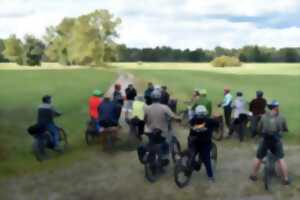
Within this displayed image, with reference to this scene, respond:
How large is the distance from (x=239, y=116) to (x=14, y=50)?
8935 cm

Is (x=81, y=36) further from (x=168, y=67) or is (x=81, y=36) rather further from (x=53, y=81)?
(x=53, y=81)

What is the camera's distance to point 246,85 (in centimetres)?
5200

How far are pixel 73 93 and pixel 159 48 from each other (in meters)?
35.9

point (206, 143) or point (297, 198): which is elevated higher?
point (206, 143)

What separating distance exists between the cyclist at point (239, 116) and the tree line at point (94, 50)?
47.6 m

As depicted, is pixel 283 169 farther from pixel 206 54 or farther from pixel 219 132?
pixel 206 54

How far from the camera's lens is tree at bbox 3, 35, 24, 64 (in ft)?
336

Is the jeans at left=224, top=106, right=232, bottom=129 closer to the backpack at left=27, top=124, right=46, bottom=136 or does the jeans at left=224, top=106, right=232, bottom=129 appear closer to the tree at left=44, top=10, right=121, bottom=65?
the backpack at left=27, top=124, right=46, bottom=136

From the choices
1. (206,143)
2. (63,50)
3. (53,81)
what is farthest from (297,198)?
(63,50)

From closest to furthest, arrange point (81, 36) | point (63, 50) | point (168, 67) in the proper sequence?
point (168, 67) → point (81, 36) → point (63, 50)

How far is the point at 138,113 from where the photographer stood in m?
17.2

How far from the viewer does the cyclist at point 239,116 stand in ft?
61.9

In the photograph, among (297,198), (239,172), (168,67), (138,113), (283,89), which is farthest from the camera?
(168,67)

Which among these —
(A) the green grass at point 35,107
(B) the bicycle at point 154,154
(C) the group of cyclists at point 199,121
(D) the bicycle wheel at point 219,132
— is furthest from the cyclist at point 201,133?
(D) the bicycle wheel at point 219,132
